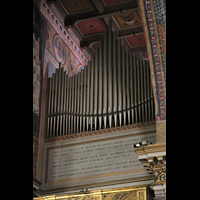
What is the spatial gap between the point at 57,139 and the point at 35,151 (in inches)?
23.9

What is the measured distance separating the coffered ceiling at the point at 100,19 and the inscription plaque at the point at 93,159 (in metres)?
3.79

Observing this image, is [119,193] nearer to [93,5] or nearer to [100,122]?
[100,122]

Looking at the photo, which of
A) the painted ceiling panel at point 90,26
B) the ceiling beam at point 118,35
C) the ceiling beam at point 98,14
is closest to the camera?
the ceiling beam at point 98,14

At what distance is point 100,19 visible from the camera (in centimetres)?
1045

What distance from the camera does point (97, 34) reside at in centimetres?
1091

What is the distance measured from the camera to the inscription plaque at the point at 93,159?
7.52m

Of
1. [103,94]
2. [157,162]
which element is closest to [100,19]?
[103,94]

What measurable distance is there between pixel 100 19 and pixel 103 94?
304 cm

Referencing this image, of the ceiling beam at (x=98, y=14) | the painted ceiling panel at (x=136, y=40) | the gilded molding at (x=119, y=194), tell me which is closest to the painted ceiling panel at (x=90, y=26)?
the ceiling beam at (x=98, y=14)

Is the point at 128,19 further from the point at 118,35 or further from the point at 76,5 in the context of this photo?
the point at 76,5

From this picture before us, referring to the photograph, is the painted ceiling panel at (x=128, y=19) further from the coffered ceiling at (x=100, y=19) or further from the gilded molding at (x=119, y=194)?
the gilded molding at (x=119, y=194)

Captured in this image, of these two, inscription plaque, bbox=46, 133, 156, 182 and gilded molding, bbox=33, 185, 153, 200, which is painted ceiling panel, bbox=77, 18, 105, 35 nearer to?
inscription plaque, bbox=46, 133, 156, 182
